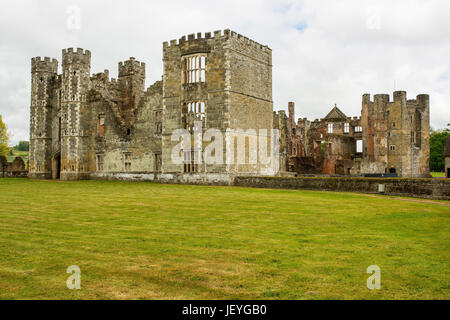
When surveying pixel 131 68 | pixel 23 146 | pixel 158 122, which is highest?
pixel 131 68

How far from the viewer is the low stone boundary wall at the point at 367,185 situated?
19703mm

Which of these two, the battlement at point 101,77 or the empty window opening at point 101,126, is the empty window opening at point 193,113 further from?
the battlement at point 101,77

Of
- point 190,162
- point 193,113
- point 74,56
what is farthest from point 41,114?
point 190,162

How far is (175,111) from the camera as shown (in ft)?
108

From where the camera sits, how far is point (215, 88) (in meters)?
30.9

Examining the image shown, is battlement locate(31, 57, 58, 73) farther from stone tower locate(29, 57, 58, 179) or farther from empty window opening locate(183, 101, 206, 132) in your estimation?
empty window opening locate(183, 101, 206, 132)

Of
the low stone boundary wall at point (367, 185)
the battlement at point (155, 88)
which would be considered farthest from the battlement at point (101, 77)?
the low stone boundary wall at point (367, 185)

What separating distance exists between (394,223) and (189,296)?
8425 mm

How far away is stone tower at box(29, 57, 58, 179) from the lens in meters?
42.2

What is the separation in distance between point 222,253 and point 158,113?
96.0 ft

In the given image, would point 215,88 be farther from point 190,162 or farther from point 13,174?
point 13,174

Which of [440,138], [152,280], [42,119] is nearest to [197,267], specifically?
[152,280]
